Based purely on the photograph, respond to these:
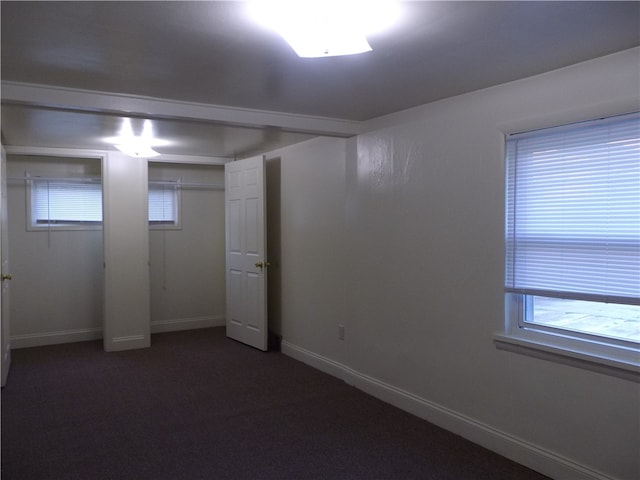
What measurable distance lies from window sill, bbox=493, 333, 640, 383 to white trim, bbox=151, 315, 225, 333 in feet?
14.7

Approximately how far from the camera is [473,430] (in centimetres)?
318

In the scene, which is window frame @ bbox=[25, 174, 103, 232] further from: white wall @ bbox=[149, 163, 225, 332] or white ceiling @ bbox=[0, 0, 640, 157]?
white ceiling @ bbox=[0, 0, 640, 157]

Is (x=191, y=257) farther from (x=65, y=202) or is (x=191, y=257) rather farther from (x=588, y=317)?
(x=588, y=317)

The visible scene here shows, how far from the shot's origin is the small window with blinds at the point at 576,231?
244cm

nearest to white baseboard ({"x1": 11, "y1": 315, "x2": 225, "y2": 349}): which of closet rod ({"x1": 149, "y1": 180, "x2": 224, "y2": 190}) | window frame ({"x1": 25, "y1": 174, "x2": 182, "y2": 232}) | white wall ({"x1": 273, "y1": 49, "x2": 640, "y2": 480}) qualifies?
window frame ({"x1": 25, "y1": 174, "x2": 182, "y2": 232})

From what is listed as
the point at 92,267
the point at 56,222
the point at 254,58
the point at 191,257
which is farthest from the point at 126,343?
the point at 254,58

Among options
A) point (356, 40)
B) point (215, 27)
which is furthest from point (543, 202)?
point (215, 27)

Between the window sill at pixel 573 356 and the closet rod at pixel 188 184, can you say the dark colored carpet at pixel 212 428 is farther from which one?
the closet rod at pixel 188 184

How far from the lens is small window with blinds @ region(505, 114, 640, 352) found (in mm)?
2438

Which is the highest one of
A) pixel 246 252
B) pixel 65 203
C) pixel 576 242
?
pixel 65 203

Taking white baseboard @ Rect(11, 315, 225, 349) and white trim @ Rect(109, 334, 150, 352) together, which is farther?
white baseboard @ Rect(11, 315, 225, 349)

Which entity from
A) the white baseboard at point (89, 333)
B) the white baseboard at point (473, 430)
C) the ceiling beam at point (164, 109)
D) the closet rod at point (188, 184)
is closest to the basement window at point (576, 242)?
the white baseboard at point (473, 430)

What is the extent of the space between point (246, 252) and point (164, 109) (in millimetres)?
2559

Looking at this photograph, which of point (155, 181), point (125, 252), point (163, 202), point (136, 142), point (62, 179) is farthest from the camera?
point (163, 202)
